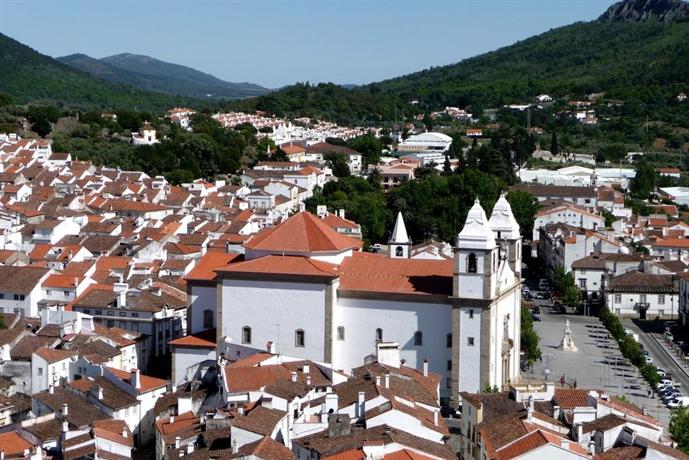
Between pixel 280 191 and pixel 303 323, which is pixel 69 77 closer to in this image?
pixel 280 191

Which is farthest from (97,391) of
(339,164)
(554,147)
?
(554,147)

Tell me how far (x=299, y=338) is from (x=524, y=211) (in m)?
39.7

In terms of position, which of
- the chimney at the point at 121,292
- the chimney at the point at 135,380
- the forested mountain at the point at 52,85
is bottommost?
the chimney at the point at 135,380

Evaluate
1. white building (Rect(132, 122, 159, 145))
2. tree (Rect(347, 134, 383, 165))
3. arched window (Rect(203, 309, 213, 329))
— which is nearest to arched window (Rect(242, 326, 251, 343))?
arched window (Rect(203, 309, 213, 329))

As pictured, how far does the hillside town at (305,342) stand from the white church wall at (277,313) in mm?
59

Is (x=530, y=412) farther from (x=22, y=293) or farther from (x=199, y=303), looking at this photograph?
(x=22, y=293)

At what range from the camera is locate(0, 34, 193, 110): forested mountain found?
6186 inches

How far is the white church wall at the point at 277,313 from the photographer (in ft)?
117

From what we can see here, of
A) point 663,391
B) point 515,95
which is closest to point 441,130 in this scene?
point 515,95

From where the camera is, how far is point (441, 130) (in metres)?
137

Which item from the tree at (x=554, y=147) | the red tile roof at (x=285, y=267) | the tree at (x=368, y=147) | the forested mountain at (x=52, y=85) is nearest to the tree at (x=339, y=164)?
the tree at (x=368, y=147)

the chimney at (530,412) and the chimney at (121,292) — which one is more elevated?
the chimney at (121,292)

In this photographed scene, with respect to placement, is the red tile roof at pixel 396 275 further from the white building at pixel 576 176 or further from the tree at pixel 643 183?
the tree at pixel 643 183

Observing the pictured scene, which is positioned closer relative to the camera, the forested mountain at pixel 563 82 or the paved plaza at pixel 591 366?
the paved plaza at pixel 591 366
